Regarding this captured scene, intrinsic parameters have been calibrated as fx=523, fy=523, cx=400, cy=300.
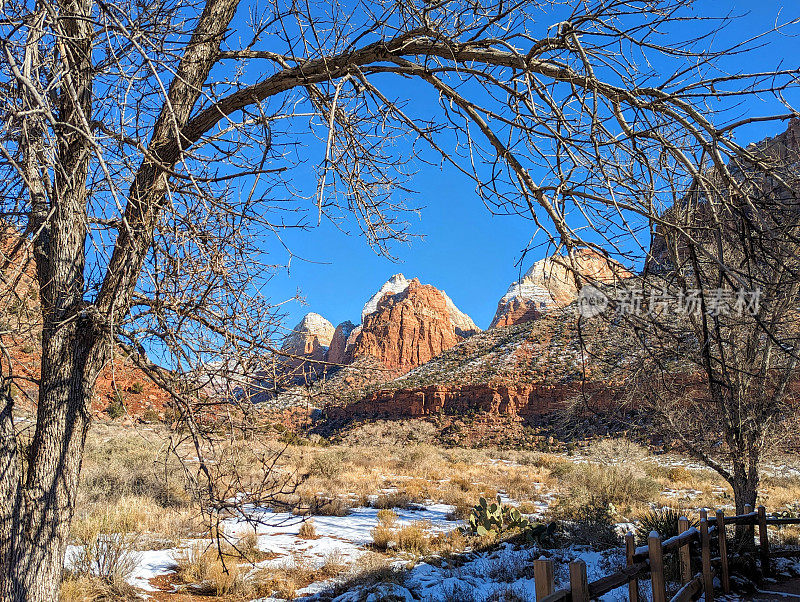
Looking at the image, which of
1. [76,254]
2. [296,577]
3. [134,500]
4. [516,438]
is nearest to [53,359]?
[76,254]

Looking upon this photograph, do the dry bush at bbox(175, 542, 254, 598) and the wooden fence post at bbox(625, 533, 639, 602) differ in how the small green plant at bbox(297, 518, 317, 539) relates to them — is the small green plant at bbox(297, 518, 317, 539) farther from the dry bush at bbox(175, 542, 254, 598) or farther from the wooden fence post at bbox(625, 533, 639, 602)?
the wooden fence post at bbox(625, 533, 639, 602)

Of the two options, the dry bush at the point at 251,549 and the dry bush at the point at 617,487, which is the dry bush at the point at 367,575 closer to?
the dry bush at the point at 251,549

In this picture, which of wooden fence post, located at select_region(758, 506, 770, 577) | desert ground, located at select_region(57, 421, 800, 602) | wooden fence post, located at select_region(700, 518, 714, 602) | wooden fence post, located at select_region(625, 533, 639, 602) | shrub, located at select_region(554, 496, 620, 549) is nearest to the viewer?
wooden fence post, located at select_region(625, 533, 639, 602)

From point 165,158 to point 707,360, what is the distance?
3.33m

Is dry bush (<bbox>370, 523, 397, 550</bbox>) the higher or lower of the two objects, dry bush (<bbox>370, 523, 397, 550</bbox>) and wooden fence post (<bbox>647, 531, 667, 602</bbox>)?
the lower

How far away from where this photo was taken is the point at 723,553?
20.7 feet

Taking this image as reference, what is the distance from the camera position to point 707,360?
2414 mm

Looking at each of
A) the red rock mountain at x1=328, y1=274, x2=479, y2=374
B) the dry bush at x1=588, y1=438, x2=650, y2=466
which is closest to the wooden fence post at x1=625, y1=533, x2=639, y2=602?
the dry bush at x1=588, y1=438, x2=650, y2=466

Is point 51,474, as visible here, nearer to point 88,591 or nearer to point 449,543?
point 88,591

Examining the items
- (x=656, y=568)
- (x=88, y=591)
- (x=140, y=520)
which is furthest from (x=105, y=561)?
(x=656, y=568)

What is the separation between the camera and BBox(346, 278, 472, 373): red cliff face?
94.0 meters

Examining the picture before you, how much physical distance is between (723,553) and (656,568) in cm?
296

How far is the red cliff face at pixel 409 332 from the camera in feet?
308

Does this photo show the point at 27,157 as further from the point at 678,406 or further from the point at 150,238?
the point at 678,406
